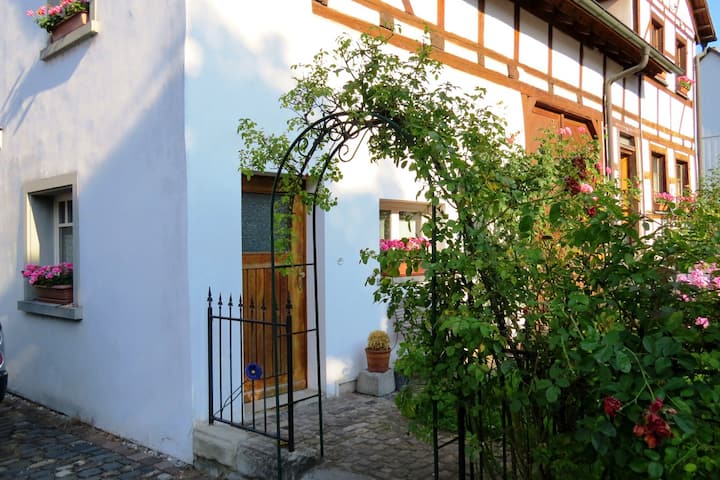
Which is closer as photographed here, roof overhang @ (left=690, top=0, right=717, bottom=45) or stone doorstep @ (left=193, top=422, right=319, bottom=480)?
stone doorstep @ (left=193, top=422, right=319, bottom=480)

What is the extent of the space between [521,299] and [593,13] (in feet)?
25.6

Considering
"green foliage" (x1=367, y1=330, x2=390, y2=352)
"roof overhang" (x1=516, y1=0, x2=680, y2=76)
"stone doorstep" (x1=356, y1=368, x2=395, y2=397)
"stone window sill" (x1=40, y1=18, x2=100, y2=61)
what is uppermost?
"roof overhang" (x1=516, y1=0, x2=680, y2=76)

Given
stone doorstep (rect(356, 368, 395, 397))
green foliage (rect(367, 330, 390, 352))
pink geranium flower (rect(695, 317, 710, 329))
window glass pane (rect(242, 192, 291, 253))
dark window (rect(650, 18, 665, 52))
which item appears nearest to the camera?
pink geranium flower (rect(695, 317, 710, 329))

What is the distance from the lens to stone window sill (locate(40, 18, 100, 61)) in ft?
17.6

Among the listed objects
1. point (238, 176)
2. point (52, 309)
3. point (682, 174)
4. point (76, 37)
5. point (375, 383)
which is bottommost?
point (375, 383)

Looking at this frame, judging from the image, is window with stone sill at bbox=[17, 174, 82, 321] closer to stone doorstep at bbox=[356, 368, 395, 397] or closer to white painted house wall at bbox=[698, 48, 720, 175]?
stone doorstep at bbox=[356, 368, 395, 397]

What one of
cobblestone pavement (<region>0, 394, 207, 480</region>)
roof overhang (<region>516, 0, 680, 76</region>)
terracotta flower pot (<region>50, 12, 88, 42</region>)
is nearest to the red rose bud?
cobblestone pavement (<region>0, 394, 207, 480</region>)

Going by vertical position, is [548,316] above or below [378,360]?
above

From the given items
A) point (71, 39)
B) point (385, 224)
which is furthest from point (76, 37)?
point (385, 224)

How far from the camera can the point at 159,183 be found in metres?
4.66

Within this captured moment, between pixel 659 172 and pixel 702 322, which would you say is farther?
pixel 659 172

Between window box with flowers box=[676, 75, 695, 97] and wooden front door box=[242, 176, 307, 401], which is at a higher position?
window box with flowers box=[676, 75, 695, 97]

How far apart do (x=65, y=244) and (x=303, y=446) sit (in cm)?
397

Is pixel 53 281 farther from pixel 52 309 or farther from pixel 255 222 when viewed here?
pixel 255 222
